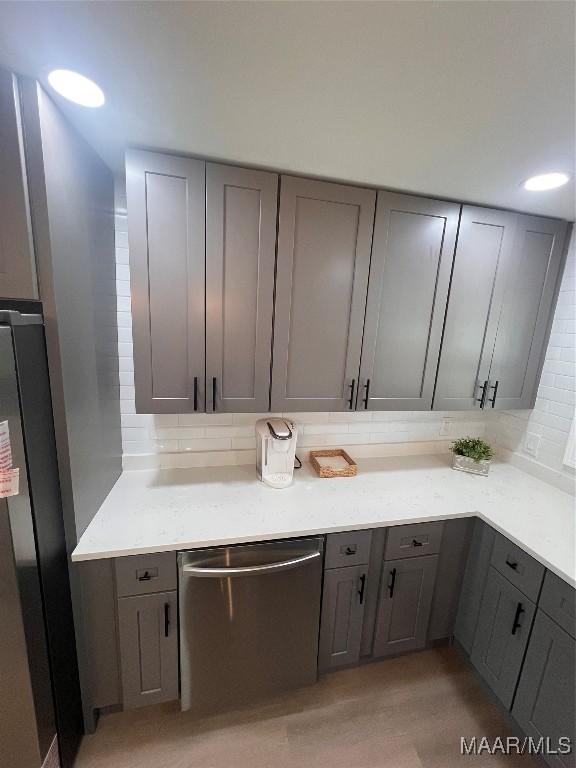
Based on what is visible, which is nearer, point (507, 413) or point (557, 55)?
point (557, 55)

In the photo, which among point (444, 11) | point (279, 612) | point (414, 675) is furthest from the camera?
point (414, 675)

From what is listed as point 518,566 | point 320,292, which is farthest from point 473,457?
point 320,292

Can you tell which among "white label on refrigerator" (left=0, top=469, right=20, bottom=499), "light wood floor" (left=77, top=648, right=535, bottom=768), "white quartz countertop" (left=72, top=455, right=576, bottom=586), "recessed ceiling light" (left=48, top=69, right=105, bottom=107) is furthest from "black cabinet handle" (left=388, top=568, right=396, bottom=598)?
"recessed ceiling light" (left=48, top=69, right=105, bottom=107)

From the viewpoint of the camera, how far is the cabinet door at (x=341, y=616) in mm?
1399

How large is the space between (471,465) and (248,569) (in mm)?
1405

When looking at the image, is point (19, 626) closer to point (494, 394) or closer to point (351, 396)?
point (351, 396)

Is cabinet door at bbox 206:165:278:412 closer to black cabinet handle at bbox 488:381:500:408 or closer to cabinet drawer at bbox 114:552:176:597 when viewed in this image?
cabinet drawer at bbox 114:552:176:597

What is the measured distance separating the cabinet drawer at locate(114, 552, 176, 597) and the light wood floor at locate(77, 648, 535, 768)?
705 millimetres

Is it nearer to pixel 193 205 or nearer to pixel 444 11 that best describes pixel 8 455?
pixel 193 205

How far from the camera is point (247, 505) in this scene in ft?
4.64

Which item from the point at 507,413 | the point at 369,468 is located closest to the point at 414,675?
the point at 369,468

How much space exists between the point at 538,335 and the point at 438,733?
6.50ft

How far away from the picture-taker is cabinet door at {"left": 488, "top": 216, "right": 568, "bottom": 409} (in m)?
1.62

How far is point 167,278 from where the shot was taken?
4.14 feet
